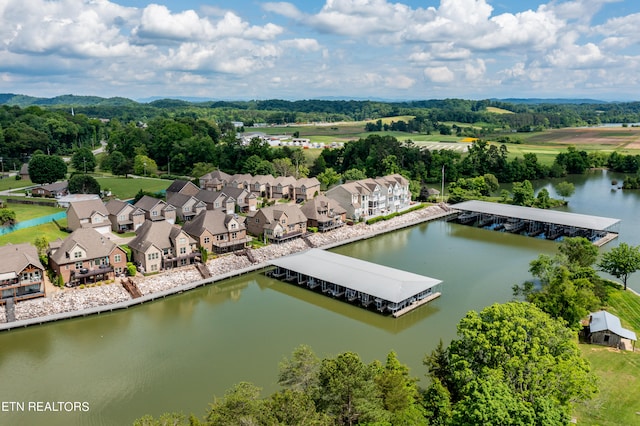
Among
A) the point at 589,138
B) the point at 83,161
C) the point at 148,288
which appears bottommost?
the point at 148,288

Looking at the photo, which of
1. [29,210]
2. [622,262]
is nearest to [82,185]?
[29,210]

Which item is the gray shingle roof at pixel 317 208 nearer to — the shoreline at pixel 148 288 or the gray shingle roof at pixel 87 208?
the shoreline at pixel 148 288

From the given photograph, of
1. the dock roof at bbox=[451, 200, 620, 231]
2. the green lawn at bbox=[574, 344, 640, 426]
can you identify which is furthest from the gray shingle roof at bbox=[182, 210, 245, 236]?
the green lawn at bbox=[574, 344, 640, 426]

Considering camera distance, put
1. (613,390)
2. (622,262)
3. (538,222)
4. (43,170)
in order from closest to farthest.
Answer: (613,390), (622,262), (538,222), (43,170)

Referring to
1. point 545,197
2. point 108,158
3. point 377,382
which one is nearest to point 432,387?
point 377,382

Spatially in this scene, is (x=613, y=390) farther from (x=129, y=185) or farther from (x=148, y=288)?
(x=129, y=185)
